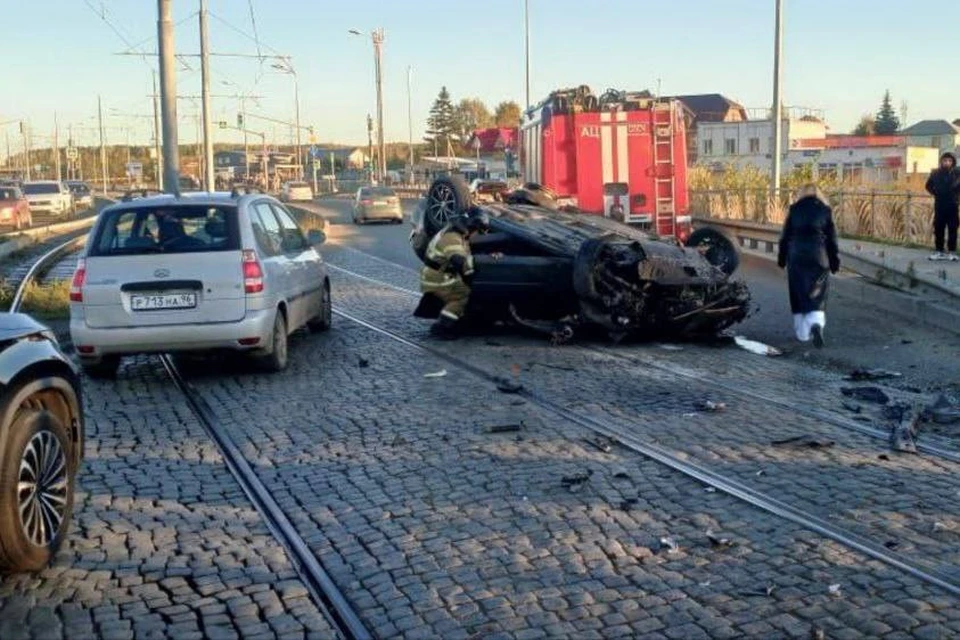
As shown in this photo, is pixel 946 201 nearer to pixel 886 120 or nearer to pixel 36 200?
pixel 36 200

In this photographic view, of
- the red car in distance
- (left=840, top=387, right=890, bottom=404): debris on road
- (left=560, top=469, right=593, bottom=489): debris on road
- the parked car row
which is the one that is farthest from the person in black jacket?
the parked car row

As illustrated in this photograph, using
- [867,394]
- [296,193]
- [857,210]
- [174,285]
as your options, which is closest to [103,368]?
[174,285]

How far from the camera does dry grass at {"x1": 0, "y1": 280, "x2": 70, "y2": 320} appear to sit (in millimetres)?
15102

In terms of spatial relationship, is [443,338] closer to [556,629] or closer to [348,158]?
[556,629]

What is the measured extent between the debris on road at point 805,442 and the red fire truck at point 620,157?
39.8 feet

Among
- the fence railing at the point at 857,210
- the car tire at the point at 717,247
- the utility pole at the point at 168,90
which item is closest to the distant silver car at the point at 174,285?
the car tire at the point at 717,247

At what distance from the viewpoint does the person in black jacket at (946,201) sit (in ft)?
56.4

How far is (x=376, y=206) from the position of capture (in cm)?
4462

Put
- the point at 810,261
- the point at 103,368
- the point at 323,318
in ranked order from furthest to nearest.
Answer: the point at 323,318 < the point at 810,261 < the point at 103,368

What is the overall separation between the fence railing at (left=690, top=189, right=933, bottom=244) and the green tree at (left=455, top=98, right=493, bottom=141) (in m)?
113

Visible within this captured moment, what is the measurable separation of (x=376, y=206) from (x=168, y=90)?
23.1 metres

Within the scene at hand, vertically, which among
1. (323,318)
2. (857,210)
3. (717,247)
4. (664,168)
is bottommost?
(323,318)

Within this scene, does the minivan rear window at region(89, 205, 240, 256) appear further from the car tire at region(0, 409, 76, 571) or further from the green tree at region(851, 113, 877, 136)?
the green tree at region(851, 113, 877, 136)

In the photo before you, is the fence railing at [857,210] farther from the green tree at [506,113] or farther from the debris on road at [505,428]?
the green tree at [506,113]
